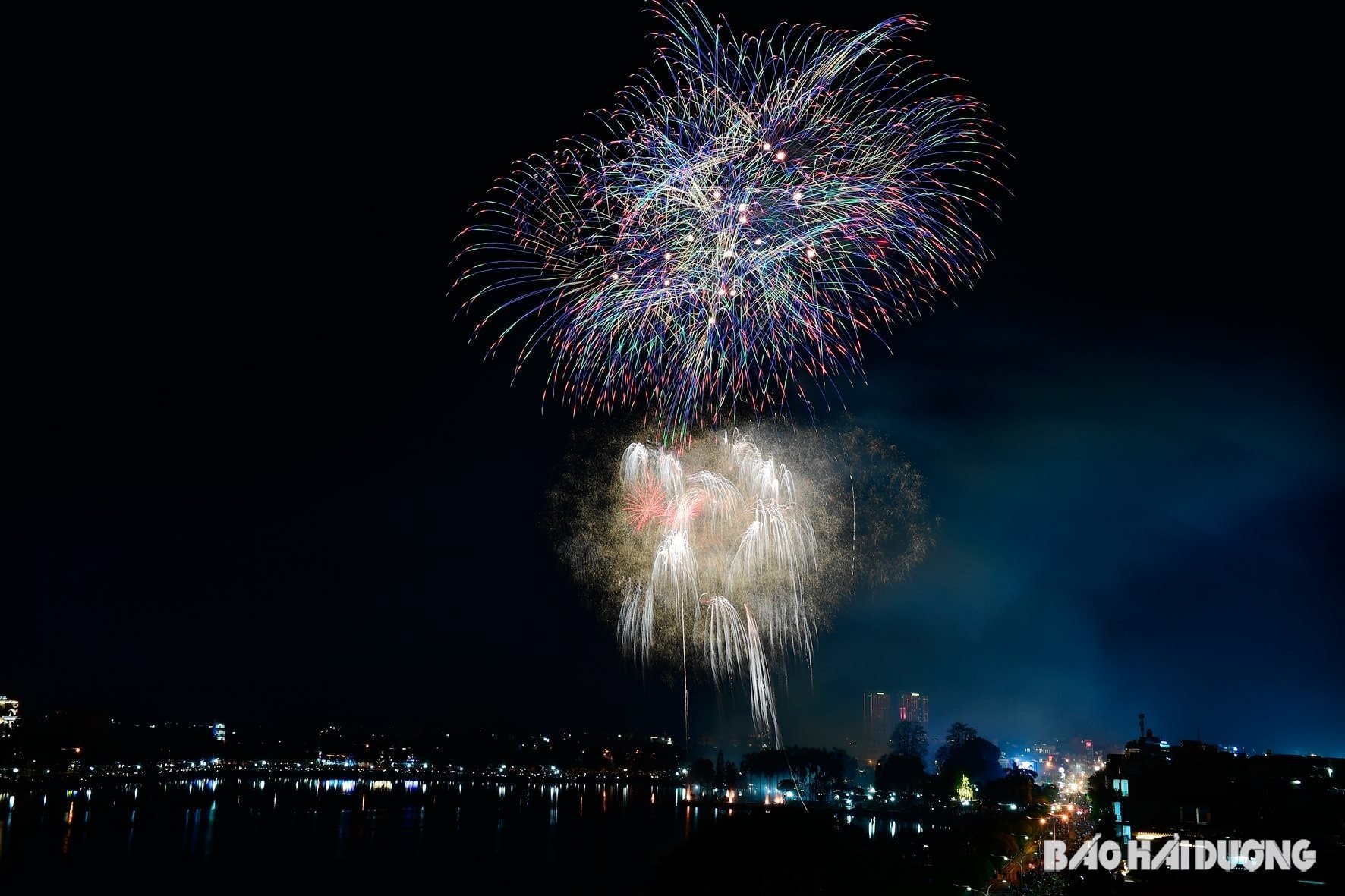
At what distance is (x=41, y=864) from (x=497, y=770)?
446 ft

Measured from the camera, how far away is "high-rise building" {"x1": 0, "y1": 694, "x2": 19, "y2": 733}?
9859 cm

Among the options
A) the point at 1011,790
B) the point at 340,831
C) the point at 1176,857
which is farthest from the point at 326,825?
the point at 1176,857

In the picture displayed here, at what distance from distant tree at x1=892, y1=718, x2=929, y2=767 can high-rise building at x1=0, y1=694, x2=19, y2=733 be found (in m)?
94.6

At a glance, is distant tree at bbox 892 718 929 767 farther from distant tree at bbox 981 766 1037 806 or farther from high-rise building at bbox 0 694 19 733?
high-rise building at bbox 0 694 19 733

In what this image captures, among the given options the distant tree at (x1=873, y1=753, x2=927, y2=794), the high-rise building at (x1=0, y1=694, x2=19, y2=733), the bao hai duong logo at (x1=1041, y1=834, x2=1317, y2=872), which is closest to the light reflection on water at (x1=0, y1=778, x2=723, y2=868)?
the high-rise building at (x1=0, y1=694, x2=19, y2=733)

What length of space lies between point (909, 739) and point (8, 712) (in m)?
102

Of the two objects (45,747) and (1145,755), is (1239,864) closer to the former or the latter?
(1145,755)

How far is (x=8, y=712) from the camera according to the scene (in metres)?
107

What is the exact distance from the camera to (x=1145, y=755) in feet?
125

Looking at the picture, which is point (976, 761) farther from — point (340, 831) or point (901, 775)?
point (340, 831)

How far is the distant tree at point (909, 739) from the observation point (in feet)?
355

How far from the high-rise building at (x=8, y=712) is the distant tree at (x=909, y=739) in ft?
311

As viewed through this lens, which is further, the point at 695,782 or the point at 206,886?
the point at 695,782

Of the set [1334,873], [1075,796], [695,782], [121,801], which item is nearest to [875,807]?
[1075,796]
